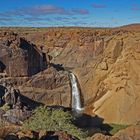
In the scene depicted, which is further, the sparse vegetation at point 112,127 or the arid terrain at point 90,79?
the arid terrain at point 90,79

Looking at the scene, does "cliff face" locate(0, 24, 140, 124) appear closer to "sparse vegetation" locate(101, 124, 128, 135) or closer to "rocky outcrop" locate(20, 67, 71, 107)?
"rocky outcrop" locate(20, 67, 71, 107)

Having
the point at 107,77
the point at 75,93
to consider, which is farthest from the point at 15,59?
the point at 107,77

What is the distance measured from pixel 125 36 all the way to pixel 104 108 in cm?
931

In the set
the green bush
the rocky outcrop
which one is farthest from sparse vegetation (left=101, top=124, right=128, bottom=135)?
the green bush

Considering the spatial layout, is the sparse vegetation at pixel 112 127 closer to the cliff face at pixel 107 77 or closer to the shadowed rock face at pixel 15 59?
the cliff face at pixel 107 77

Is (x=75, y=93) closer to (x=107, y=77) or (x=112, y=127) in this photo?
(x=107, y=77)

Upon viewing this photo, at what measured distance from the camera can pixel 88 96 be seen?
51.1 m

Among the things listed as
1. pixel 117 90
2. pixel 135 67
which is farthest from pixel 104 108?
pixel 135 67

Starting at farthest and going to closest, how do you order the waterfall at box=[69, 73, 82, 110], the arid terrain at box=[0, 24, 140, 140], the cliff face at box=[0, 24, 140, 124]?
the waterfall at box=[69, 73, 82, 110] < the cliff face at box=[0, 24, 140, 124] < the arid terrain at box=[0, 24, 140, 140]

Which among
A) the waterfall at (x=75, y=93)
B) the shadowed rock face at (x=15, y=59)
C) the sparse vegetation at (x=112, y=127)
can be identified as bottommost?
the sparse vegetation at (x=112, y=127)

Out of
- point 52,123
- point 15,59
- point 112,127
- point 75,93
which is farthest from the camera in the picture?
point 75,93

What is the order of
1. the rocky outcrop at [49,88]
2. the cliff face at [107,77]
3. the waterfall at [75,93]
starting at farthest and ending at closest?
the waterfall at [75,93] → the rocky outcrop at [49,88] → the cliff face at [107,77]

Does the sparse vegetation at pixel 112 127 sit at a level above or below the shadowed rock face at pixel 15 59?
below

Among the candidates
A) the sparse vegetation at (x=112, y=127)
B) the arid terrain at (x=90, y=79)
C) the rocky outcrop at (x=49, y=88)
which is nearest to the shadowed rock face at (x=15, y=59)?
the arid terrain at (x=90, y=79)
